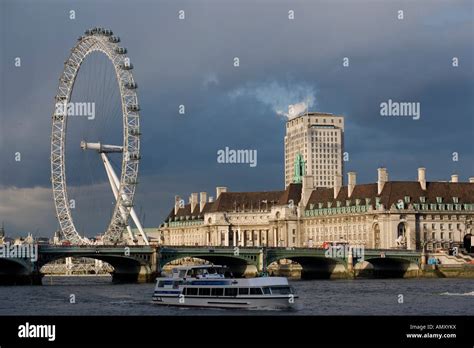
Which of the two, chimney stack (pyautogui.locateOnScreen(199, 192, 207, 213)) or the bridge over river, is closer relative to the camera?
the bridge over river

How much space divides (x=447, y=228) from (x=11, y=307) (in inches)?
3673

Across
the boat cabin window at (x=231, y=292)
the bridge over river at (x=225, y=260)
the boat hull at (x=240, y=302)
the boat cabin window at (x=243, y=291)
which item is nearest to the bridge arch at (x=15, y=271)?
the bridge over river at (x=225, y=260)

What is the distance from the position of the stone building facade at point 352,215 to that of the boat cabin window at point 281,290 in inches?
3134

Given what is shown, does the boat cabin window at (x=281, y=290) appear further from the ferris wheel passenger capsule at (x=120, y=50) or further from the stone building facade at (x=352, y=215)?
the stone building facade at (x=352, y=215)

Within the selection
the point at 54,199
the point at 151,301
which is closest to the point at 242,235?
the point at 54,199

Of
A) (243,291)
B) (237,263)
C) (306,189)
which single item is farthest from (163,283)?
(306,189)

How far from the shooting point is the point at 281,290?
6644cm

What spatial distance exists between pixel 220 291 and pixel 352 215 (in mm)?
86720

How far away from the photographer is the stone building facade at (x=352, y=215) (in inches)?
5773

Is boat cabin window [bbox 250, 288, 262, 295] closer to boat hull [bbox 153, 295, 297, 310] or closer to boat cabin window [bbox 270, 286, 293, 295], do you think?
boat hull [bbox 153, 295, 297, 310]

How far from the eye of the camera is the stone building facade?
146625 mm

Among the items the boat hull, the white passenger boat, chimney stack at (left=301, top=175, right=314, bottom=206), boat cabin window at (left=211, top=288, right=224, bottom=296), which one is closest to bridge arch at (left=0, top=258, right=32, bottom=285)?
the white passenger boat
